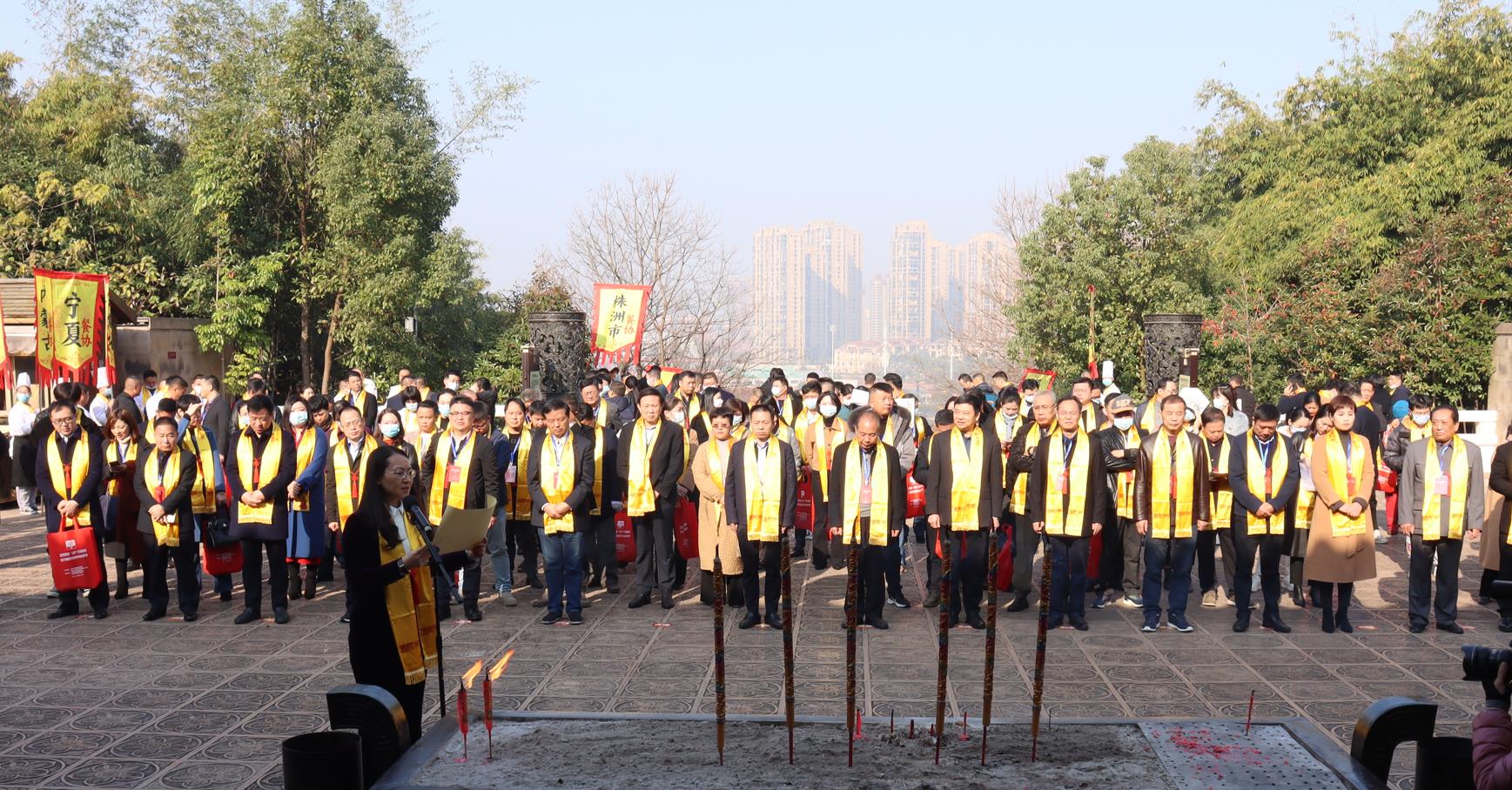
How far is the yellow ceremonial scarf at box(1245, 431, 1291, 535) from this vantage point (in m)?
8.93

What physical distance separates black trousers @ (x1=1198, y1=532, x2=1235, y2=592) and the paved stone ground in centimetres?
24

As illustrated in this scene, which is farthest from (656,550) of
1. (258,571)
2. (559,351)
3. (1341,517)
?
(559,351)

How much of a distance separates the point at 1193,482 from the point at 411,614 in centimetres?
567

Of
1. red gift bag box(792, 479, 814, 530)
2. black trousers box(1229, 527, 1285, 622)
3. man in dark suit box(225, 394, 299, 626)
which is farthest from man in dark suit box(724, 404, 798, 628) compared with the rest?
man in dark suit box(225, 394, 299, 626)

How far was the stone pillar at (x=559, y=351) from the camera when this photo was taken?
1783 centimetres

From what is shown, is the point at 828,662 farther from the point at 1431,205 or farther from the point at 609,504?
the point at 1431,205

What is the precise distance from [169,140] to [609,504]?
2296 cm

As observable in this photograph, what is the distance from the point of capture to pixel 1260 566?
29.6 ft

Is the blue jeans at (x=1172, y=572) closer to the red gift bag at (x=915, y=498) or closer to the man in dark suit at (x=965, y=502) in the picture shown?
the man in dark suit at (x=965, y=502)

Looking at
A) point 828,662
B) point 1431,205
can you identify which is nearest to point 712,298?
point 1431,205

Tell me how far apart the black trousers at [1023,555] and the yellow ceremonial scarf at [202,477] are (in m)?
5.94

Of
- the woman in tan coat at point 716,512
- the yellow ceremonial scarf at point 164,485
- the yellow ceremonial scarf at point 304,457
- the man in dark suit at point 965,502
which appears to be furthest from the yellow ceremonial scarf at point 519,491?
the man in dark suit at point 965,502

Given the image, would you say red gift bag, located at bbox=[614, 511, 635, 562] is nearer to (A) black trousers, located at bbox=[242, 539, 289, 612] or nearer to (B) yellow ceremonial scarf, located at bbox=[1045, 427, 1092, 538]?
(A) black trousers, located at bbox=[242, 539, 289, 612]

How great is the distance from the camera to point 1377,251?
24609 millimetres
